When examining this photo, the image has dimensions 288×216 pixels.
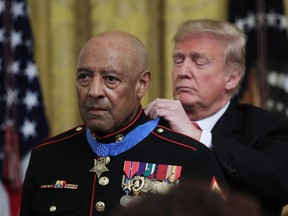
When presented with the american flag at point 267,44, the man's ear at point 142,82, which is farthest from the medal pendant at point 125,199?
the american flag at point 267,44

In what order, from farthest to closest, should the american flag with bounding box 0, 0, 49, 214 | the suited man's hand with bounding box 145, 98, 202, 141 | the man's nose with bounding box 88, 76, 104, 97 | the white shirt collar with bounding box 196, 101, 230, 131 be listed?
the american flag with bounding box 0, 0, 49, 214
the white shirt collar with bounding box 196, 101, 230, 131
the suited man's hand with bounding box 145, 98, 202, 141
the man's nose with bounding box 88, 76, 104, 97

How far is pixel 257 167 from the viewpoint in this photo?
2.52 metres

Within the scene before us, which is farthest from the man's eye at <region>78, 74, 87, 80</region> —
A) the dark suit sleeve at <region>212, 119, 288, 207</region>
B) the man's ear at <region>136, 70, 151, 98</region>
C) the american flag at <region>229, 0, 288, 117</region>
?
the american flag at <region>229, 0, 288, 117</region>

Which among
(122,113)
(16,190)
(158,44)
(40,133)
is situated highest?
(122,113)

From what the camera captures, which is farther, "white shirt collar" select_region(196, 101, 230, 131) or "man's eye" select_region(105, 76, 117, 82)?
"white shirt collar" select_region(196, 101, 230, 131)

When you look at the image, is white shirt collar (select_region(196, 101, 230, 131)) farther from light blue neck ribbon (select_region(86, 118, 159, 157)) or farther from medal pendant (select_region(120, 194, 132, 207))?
medal pendant (select_region(120, 194, 132, 207))

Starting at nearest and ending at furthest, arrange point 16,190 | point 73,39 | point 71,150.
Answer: point 71,150, point 16,190, point 73,39

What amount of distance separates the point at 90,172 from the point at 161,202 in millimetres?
1268

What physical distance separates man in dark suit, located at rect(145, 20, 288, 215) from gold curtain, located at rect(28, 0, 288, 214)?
3.77 feet

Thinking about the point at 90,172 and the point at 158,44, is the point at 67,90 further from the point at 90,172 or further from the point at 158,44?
the point at 90,172

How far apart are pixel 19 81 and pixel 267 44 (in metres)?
1.24

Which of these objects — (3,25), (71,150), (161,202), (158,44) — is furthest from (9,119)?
(161,202)

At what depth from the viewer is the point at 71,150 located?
7.91 ft

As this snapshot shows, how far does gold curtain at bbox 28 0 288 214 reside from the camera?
401cm
